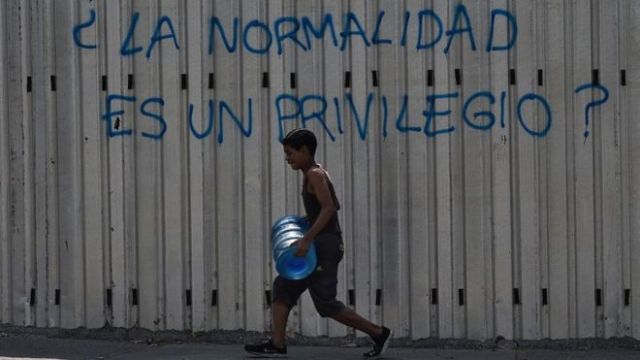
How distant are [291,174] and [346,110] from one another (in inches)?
22.5

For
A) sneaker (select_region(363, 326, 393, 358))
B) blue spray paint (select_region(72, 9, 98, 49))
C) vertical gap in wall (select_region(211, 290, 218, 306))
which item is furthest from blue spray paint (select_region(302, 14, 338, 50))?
sneaker (select_region(363, 326, 393, 358))

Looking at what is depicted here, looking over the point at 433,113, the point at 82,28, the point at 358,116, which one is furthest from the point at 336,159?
the point at 82,28

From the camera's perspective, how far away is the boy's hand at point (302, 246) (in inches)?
234

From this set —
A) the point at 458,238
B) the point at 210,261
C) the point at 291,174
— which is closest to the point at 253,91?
the point at 291,174

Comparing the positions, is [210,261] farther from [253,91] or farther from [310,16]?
[310,16]

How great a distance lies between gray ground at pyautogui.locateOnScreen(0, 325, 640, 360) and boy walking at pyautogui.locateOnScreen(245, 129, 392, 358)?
17.0 inches

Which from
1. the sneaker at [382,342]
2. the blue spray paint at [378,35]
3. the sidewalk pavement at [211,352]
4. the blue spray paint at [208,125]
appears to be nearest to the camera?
the sneaker at [382,342]

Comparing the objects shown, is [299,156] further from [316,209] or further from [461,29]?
[461,29]

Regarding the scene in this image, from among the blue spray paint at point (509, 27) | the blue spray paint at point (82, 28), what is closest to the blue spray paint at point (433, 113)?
the blue spray paint at point (509, 27)

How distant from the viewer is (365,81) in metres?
6.87

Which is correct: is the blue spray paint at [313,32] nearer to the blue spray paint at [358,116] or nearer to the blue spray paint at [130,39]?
the blue spray paint at [130,39]

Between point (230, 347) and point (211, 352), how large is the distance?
0.22m

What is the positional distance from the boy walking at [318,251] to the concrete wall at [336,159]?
76cm

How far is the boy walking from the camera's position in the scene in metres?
6.00
